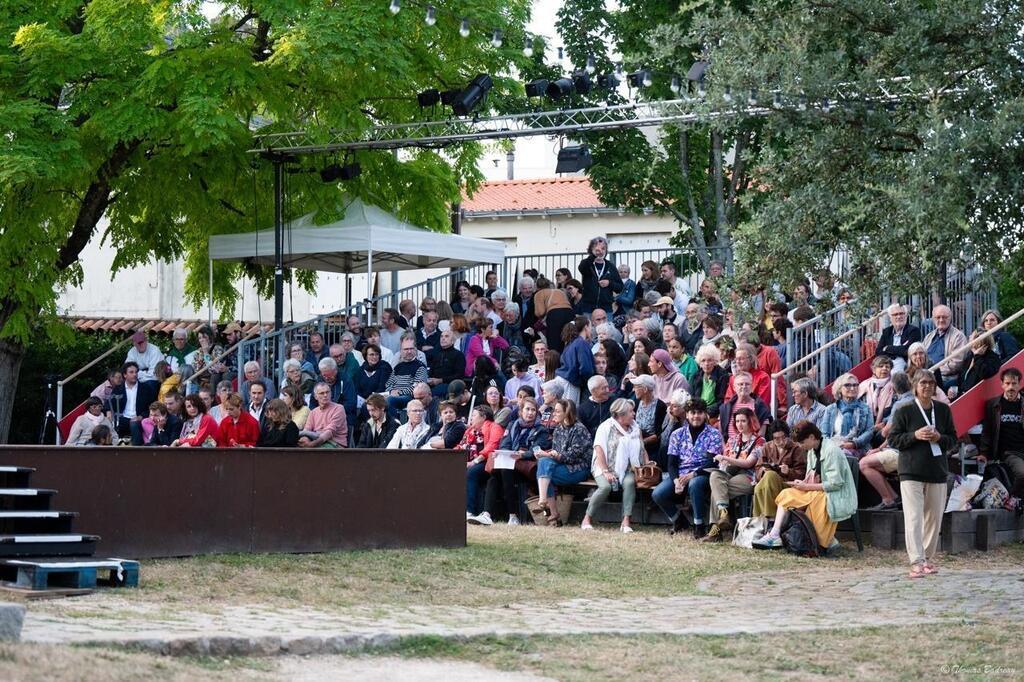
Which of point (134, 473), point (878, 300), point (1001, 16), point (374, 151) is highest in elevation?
point (374, 151)

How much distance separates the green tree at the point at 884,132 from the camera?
35.8ft

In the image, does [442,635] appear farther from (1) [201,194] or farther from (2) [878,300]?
(1) [201,194]

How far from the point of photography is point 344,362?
21578 millimetres

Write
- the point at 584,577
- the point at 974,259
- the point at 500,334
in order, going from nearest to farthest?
the point at 974,259
the point at 584,577
the point at 500,334

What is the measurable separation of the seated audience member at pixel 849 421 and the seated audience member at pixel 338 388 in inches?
275

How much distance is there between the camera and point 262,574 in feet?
41.2

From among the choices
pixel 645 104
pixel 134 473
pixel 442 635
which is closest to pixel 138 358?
pixel 645 104

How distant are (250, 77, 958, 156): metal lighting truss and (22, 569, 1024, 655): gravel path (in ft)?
13.2

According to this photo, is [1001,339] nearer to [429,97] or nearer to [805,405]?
[805,405]

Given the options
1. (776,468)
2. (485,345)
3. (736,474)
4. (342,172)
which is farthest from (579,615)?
(342,172)

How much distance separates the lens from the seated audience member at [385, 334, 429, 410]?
67.8ft

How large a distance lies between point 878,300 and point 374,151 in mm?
13692

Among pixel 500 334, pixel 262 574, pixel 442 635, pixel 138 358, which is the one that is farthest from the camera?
pixel 138 358

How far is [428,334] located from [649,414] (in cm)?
521
